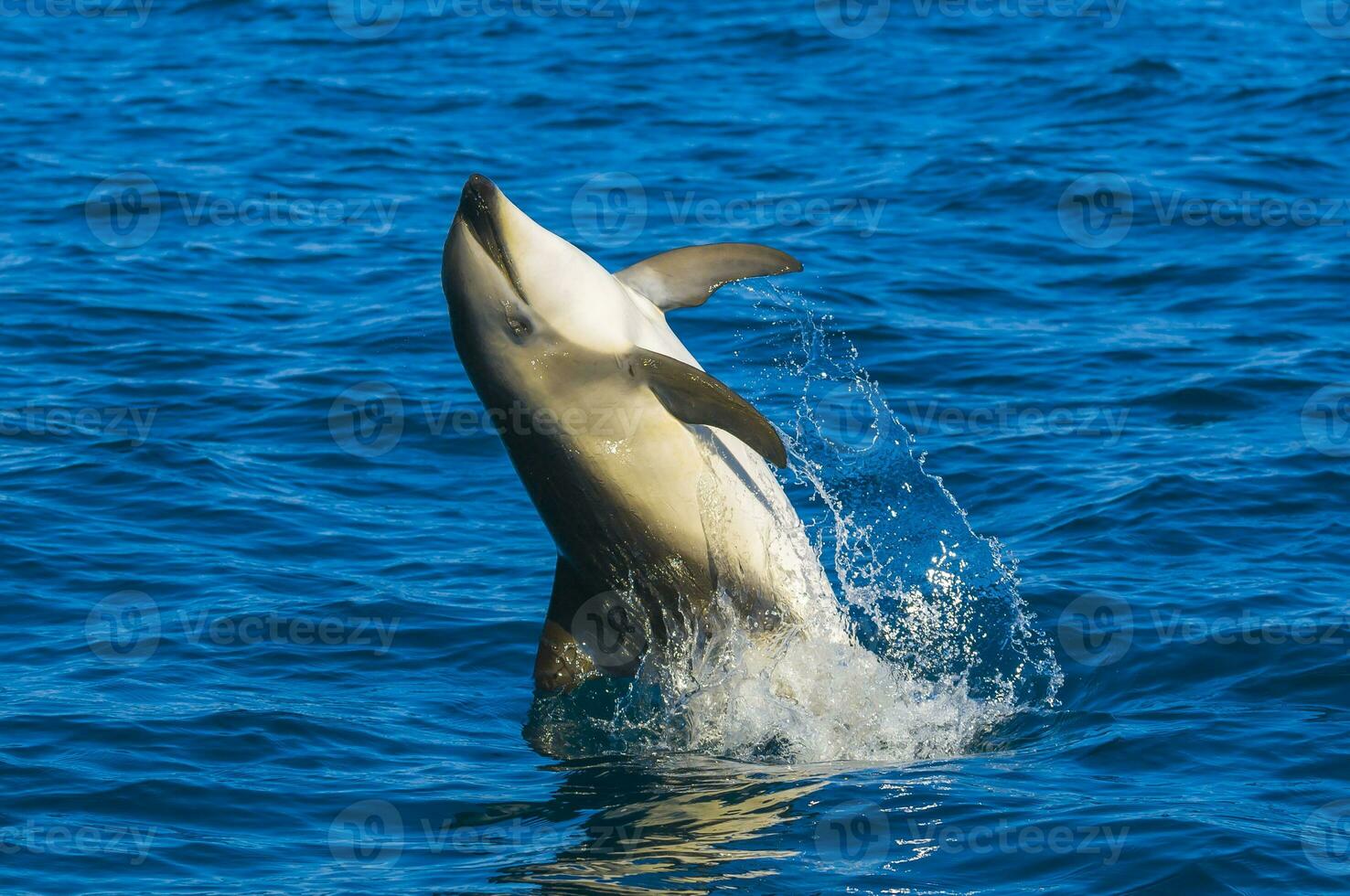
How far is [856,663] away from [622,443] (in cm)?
192

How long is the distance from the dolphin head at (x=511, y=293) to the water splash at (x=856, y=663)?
1146mm

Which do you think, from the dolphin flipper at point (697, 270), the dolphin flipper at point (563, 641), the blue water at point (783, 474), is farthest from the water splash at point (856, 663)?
the dolphin flipper at point (697, 270)

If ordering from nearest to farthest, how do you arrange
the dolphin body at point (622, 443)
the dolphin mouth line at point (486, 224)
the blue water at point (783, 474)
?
the blue water at point (783, 474) → the dolphin mouth line at point (486, 224) → the dolphin body at point (622, 443)

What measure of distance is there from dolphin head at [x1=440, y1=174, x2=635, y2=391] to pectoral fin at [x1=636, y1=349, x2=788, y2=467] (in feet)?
1.01

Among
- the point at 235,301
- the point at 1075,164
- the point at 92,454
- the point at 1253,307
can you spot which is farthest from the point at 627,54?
the point at 92,454

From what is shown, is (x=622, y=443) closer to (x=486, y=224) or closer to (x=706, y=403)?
(x=706, y=403)

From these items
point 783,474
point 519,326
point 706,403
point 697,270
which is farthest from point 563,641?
point 783,474

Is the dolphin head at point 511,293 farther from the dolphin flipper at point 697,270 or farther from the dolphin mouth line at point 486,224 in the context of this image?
the dolphin flipper at point 697,270

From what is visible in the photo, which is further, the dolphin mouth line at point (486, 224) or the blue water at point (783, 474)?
the dolphin mouth line at point (486, 224)

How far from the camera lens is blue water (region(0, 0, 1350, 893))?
8891mm

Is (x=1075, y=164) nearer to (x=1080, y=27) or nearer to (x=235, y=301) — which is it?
(x=1080, y=27)

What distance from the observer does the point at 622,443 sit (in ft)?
32.8

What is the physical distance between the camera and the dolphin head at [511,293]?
31.1ft

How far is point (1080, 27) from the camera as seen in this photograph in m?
28.1
